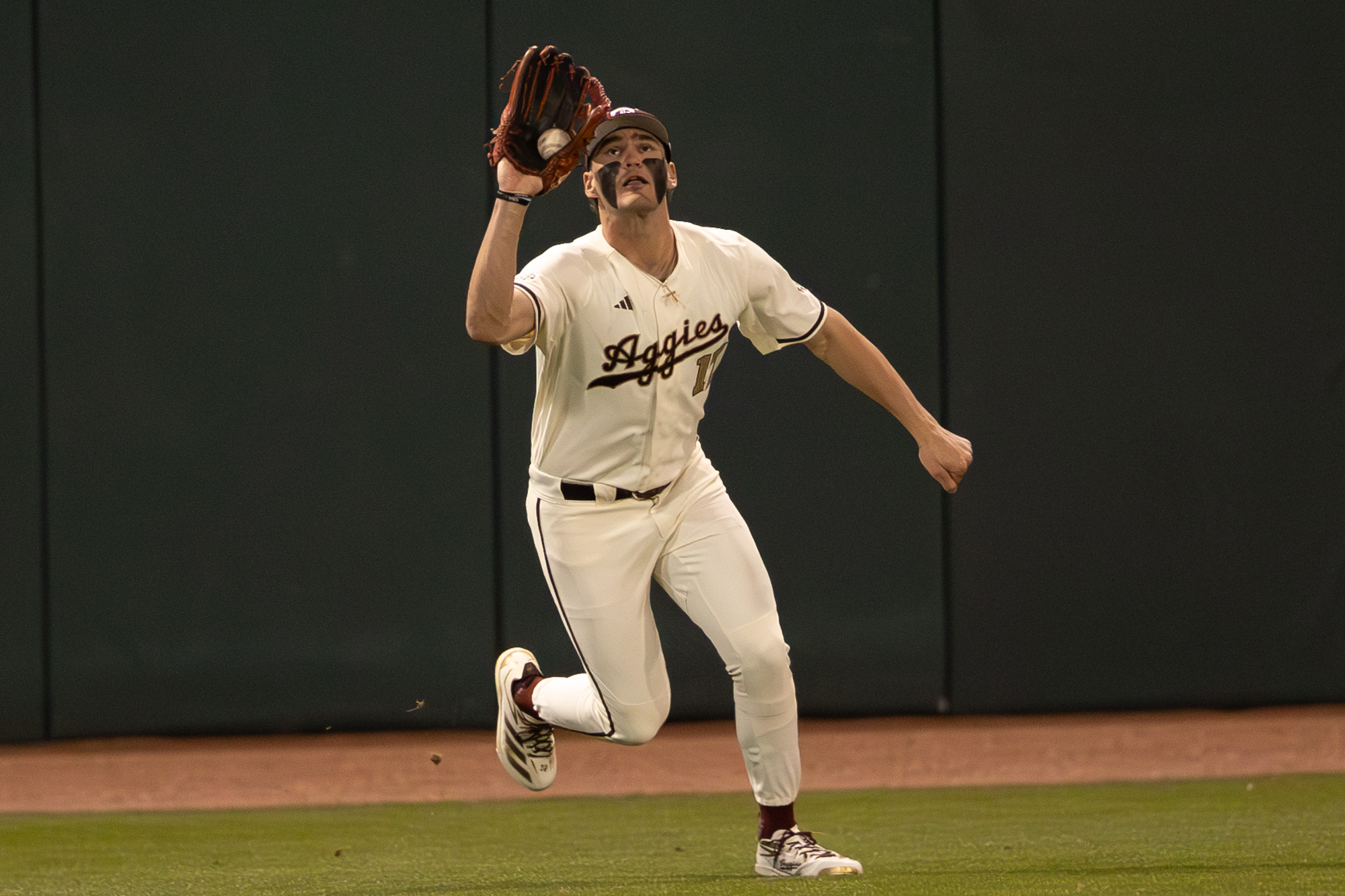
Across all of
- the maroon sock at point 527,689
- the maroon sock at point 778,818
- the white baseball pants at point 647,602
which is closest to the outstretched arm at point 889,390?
the white baseball pants at point 647,602

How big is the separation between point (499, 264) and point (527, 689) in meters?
1.35

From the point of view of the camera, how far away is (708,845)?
3.95 m

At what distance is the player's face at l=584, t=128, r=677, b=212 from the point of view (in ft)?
10.3

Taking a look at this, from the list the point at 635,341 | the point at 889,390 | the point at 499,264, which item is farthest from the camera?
the point at 889,390

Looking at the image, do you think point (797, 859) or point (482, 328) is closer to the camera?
point (482, 328)

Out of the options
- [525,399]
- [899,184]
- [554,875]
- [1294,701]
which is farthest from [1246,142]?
[554,875]

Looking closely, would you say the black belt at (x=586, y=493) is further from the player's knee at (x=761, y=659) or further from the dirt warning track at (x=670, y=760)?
the dirt warning track at (x=670, y=760)

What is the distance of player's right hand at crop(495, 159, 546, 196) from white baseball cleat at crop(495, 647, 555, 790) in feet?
4.85

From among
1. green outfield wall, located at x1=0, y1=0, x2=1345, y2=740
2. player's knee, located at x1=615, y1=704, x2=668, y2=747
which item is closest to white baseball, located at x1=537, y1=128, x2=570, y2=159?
player's knee, located at x1=615, y1=704, x2=668, y2=747

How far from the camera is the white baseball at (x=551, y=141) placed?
2764 mm

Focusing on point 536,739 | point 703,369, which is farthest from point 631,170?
point 536,739

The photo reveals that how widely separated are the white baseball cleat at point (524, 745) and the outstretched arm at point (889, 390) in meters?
1.17

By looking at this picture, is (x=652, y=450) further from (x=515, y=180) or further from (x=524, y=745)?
(x=524, y=745)

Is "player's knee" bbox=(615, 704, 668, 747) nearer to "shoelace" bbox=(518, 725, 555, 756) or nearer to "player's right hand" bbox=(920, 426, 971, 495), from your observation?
"shoelace" bbox=(518, 725, 555, 756)
